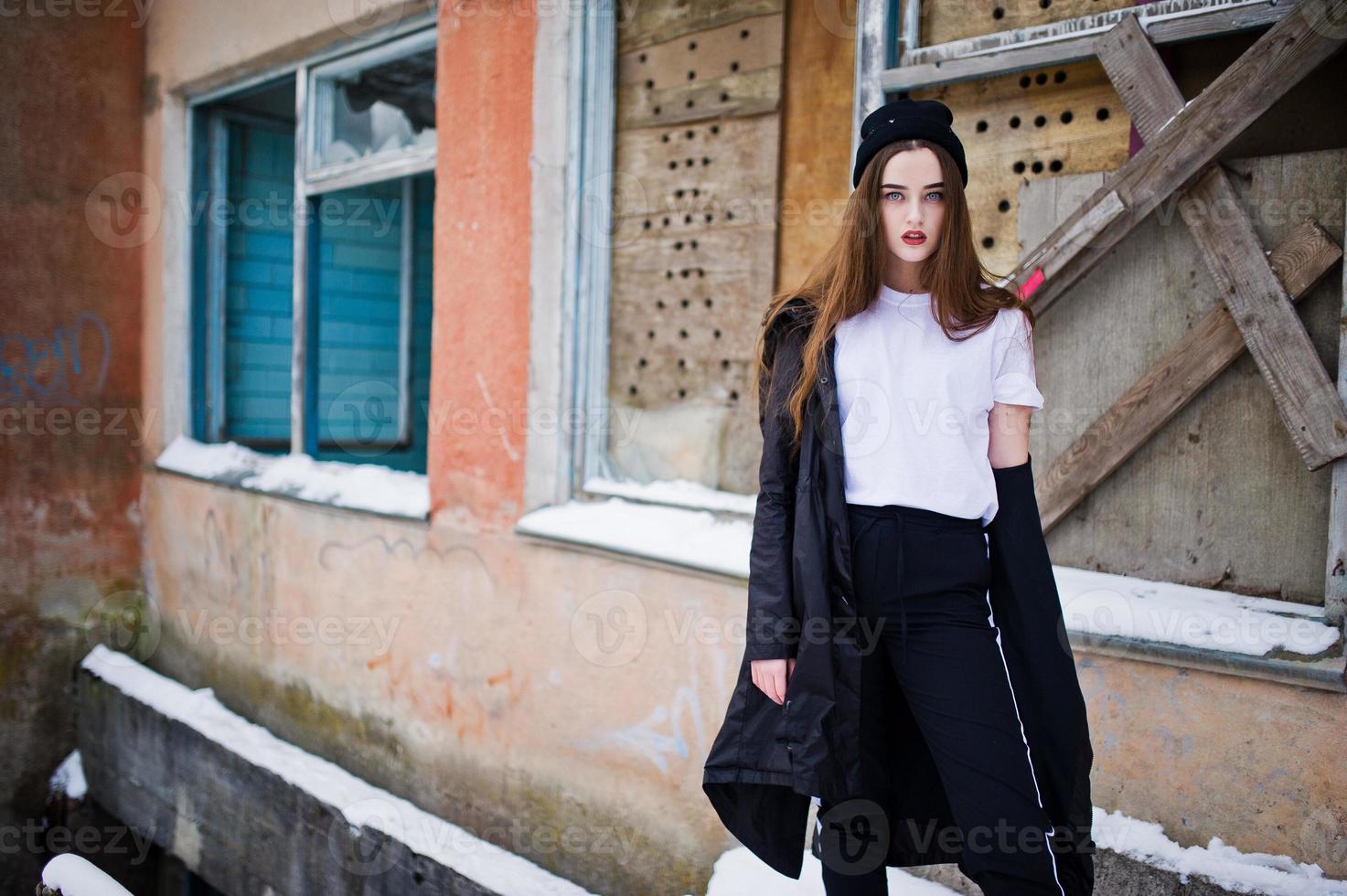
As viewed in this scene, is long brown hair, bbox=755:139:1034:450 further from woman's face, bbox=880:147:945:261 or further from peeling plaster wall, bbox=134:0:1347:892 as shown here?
peeling plaster wall, bbox=134:0:1347:892

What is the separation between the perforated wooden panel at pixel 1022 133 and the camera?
2723 mm

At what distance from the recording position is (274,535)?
515cm

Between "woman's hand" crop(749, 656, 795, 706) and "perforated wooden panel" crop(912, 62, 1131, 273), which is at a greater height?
"perforated wooden panel" crop(912, 62, 1131, 273)

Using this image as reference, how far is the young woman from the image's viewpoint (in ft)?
5.89

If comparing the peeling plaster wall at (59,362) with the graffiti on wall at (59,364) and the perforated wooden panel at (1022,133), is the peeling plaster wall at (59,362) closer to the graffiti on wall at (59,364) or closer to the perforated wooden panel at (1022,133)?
the graffiti on wall at (59,364)

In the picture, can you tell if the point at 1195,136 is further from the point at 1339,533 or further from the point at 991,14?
the point at 1339,533

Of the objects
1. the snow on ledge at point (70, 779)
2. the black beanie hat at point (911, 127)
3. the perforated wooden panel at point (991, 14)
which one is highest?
the perforated wooden panel at point (991, 14)

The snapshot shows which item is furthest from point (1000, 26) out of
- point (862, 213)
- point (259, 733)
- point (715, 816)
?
point (259, 733)

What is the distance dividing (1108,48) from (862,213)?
3.77 ft

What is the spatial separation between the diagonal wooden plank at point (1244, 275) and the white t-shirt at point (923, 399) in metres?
0.80

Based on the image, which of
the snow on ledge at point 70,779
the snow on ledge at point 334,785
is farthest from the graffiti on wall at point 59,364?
the snow on ledge at point 70,779

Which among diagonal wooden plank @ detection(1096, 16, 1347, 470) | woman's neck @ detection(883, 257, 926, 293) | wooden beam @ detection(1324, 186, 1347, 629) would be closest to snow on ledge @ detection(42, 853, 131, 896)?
woman's neck @ detection(883, 257, 926, 293)

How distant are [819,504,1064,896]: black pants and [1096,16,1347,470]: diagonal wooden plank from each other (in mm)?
962

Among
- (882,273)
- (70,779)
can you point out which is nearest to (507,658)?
(882,273)
